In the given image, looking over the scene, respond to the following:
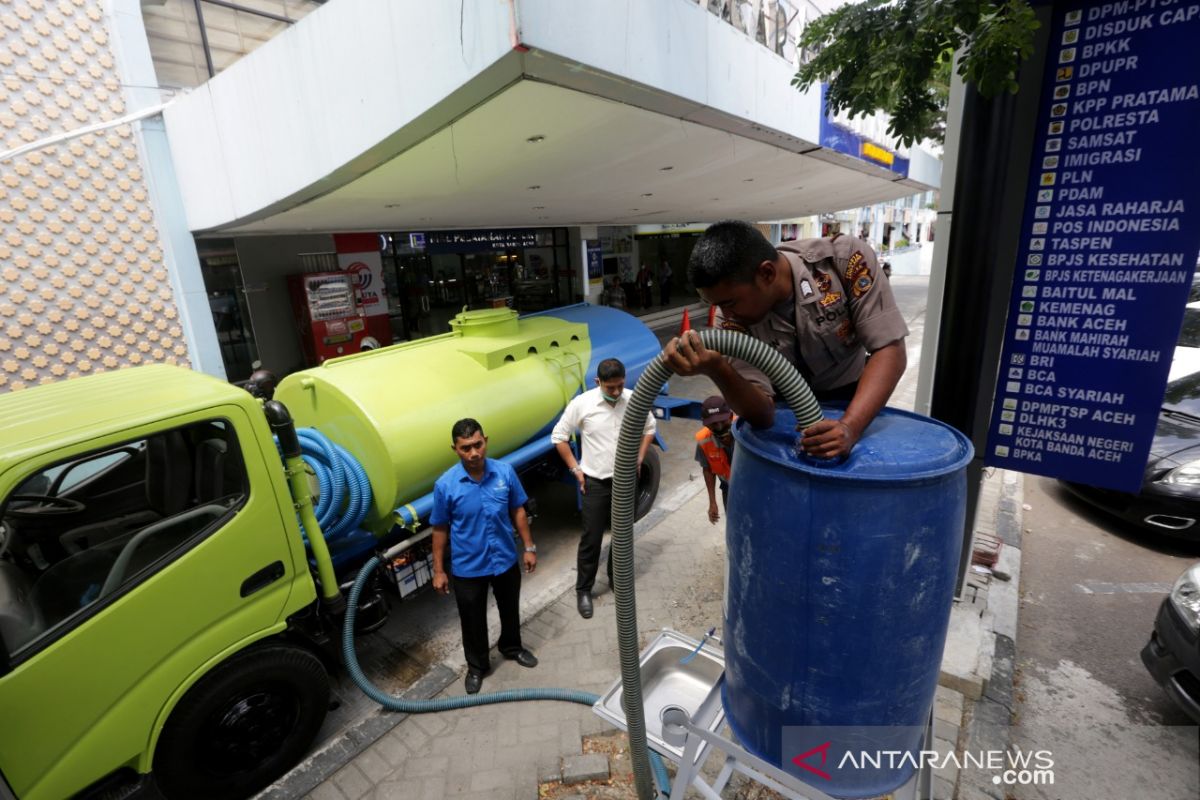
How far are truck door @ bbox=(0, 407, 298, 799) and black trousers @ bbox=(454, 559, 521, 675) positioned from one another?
3.22 ft

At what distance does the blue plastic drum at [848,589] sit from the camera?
1516 mm

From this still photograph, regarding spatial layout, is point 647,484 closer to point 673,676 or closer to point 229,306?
point 673,676

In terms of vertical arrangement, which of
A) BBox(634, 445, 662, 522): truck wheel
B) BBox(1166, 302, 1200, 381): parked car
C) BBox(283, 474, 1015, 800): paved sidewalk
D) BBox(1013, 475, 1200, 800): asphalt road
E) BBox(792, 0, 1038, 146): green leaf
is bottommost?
BBox(1013, 475, 1200, 800): asphalt road

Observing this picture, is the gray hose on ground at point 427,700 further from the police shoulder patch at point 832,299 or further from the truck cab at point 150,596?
the police shoulder patch at point 832,299

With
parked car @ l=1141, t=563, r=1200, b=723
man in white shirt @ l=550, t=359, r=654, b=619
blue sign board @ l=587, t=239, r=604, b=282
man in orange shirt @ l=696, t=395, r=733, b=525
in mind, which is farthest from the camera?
blue sign board @ l=587, t=239, r=604, b=282

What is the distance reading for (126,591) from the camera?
7.76 feet

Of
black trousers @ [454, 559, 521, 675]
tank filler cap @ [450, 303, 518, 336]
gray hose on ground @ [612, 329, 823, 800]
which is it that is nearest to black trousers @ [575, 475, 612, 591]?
black trousers @ [454, 559, 521, 675]

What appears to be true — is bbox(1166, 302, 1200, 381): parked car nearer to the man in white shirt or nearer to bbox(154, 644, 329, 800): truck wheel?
the man in white shirt

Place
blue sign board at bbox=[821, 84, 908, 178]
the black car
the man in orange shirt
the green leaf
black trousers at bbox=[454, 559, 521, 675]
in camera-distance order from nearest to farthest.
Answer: the green leaf
black trousers at bbox=[454, 559, 521, 675]
the man in orange shirt
the black car
blue sign board at bbox=[821, 84, 908, 178]

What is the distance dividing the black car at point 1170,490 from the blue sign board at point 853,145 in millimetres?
4375

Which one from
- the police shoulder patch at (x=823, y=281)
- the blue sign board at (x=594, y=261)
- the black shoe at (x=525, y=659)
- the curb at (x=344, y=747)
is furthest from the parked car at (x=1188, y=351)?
the blue sign board at (x=594, y=261)

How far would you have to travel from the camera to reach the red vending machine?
8.73 meters

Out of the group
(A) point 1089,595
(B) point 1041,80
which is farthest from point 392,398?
(A) point 1089,595

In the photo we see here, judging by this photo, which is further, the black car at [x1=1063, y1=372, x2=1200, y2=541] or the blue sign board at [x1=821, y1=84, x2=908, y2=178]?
the blue sign board at [x1=821, y1=84, x2=908, y2=178]
